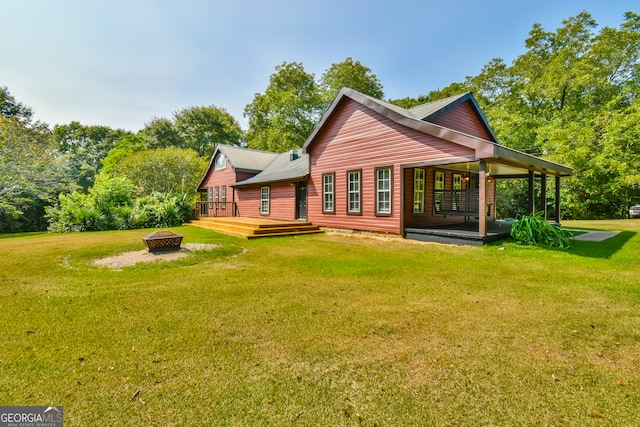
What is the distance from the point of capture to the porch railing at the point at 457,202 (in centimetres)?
928

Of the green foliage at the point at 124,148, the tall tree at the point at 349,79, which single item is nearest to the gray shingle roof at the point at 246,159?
the tall tree at the point at 349,79

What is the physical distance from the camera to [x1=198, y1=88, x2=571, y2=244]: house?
8273 mm

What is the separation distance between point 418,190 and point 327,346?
894 cm

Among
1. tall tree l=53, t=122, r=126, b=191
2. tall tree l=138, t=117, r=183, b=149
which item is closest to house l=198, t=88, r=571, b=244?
tall tree l=138, t=117, r=183, b=149

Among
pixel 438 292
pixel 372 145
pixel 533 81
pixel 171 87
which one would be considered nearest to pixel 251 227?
pixel 372 145

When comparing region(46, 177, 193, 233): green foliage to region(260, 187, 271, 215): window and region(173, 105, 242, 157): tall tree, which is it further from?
region(173, 105, 242, 157): tall tree

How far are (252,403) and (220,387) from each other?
312 millimetres

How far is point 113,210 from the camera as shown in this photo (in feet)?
51.9

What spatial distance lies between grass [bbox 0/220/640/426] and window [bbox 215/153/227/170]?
49.0 ft

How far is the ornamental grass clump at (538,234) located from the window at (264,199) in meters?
11.6

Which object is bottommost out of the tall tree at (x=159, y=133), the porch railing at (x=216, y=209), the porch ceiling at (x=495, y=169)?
the porch railing at (x=216, y=209)

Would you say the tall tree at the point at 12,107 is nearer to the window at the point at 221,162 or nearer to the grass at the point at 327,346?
the window at the point at 221,162

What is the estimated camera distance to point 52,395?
1973 millimetres

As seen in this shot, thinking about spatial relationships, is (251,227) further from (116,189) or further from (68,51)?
(116,189)
